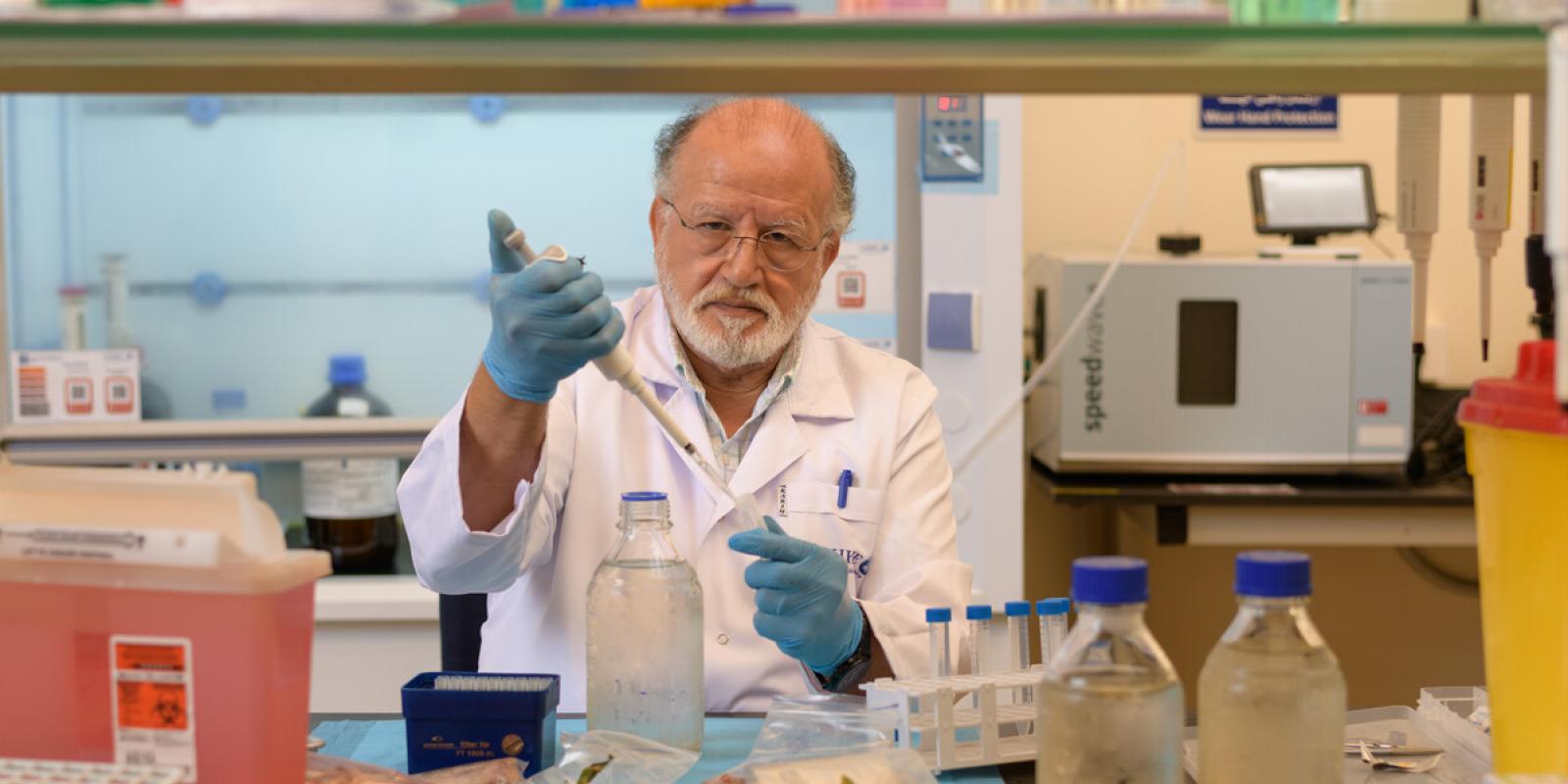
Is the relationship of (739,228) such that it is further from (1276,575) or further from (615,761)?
(1276,575)

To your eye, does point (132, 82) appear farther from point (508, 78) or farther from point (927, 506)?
point (927, 506)

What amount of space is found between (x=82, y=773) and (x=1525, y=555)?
→ 0.80 m

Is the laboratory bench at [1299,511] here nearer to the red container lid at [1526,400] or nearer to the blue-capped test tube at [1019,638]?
the blue-capped test tube at [1019,638]

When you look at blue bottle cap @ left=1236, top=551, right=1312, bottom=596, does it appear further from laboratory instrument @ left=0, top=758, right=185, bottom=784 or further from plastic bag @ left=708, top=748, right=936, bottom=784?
laboratory instrument @ left=0, top=758, right=185, bottom=784

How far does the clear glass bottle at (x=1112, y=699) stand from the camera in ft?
2.60

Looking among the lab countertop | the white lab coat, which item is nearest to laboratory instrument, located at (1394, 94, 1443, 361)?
the white lab coat

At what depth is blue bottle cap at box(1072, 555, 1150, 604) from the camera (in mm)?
775

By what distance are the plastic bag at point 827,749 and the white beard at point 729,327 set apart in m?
0.62

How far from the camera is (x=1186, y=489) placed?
2.59 m

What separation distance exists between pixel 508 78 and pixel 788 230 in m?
0.86

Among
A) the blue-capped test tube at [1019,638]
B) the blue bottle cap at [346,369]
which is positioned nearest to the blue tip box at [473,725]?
the blue-capped test tube at [1019,638]

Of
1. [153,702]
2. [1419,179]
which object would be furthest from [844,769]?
[1419,179]

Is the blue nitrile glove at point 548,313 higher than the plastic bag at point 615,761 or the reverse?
higher

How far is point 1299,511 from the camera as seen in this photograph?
2.61 m
